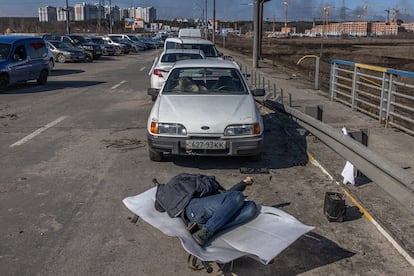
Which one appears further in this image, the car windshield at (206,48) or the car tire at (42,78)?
the car tire at (42,78)

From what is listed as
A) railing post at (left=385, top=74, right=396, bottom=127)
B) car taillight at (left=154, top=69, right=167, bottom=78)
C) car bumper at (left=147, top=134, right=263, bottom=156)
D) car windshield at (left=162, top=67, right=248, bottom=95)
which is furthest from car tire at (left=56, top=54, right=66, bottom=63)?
car bumper at (left=147, top=134, right=263, bottom=156)

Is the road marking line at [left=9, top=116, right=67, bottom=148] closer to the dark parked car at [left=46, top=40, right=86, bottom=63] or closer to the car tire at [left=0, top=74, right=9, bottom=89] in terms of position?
the car tire at [left=0, top=74, right=9, bottom=89]

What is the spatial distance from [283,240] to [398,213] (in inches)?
70.8

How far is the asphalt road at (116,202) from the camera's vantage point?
4.28 m

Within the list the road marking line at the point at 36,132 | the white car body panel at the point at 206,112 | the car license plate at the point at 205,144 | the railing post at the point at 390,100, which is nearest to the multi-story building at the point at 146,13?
the road marking line at the point at 36,132

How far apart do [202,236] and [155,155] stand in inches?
132

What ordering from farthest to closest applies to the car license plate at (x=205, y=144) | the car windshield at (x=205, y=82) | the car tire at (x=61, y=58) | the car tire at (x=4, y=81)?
the car tire at (x=61, y=58), the car tire at (x=4, y=81), the car windshield at (x=205, y=82), the car license plate at (x=205, y=144)

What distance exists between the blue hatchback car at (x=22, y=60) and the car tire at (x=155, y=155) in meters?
12.0

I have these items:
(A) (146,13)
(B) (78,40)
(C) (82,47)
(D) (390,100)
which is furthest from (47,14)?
(D) (390,100)

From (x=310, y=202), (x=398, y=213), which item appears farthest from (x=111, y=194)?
(x=398, y=213)

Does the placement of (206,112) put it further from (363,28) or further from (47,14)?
(363,28)

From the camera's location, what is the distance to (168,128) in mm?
7094

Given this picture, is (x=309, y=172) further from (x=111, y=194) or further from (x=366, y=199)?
(x=111, y=194)

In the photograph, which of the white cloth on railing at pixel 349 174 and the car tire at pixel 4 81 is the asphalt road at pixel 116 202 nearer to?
the white cloth on railing at pixel 349 174
